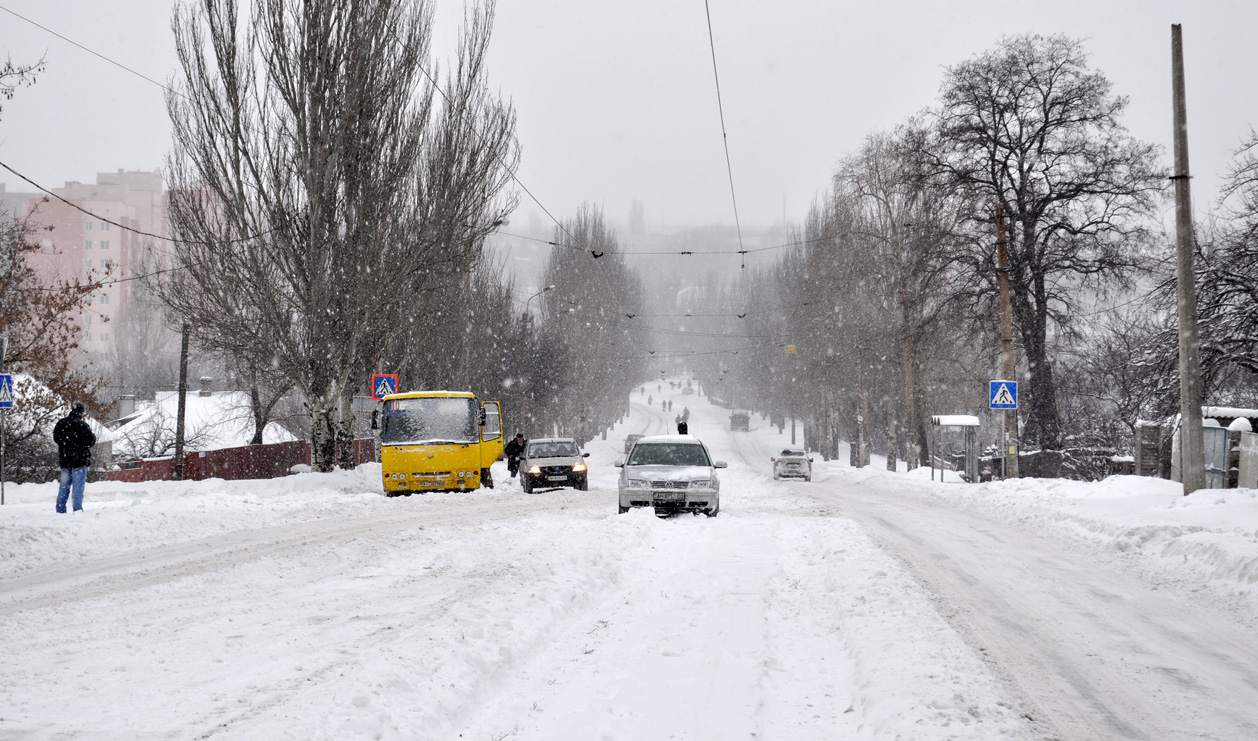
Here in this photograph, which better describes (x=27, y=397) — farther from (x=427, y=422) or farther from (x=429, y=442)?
(x=429, y=442)

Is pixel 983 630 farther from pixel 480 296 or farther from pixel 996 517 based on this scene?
pixel 480 296

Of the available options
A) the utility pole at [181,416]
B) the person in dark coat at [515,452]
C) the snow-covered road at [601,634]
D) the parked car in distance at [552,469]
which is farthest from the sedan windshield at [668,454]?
the utility pole at [181,416]

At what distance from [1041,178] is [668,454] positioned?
17.2 m

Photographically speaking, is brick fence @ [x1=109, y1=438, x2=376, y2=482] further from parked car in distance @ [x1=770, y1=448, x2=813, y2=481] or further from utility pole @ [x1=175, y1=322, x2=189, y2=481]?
parked car in distance @ [x1=770, y1=448, x2=813, y2=481]

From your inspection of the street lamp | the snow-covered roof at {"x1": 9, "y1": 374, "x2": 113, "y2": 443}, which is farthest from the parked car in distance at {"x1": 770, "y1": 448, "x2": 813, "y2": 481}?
the snow-covered roof at {"x1": 9, "y1": 374, "x2": 113, "y2": 443}

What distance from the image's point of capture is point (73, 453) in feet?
50.9

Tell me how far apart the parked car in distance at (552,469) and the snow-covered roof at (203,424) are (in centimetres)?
1986

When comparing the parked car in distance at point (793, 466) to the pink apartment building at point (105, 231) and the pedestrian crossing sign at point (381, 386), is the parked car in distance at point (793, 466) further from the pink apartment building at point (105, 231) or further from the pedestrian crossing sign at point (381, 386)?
the pink apartment building at point (105, 231)

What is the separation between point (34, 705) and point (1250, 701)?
7.25 metres

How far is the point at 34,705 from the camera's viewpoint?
5.02m

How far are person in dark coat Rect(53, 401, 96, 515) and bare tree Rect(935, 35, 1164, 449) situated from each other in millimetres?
23766

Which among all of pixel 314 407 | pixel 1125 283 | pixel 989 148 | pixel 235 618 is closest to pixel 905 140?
pixel 989 148

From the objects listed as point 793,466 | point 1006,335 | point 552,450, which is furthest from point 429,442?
point 793,466

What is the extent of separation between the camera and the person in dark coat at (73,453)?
15430 millimetres
